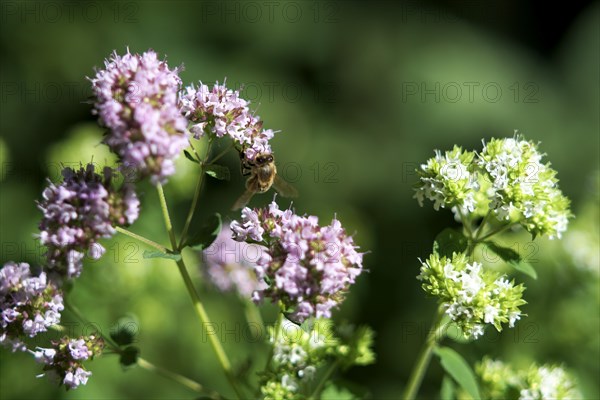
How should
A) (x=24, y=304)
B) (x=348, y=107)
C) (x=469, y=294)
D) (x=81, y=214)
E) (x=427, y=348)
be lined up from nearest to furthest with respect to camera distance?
(x=81, y=214) < (x=24, y=304) < (x=469, y=294) < (x=427, y=348) < (x=348, y=107)

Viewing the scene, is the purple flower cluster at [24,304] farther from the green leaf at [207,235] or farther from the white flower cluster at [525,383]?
the white flower cluster at [525,383]

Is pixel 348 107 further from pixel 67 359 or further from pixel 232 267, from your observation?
pixel 67 359

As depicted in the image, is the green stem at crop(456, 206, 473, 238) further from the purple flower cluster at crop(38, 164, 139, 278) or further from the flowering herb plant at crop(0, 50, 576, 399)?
the purple flower cluster at crop(38, 164, 139, 278)

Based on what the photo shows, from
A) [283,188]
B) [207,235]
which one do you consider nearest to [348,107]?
[283,188]

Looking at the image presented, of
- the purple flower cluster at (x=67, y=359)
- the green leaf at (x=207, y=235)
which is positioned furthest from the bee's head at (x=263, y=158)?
the purple flower cluster at (x=67, y=359)

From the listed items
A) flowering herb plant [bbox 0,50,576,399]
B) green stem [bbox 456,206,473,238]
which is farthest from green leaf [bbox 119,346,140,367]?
green stem [bbox 456,206,473,238]

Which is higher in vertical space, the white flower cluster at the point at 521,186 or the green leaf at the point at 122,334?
the white flower cluster at the point at 521,186
